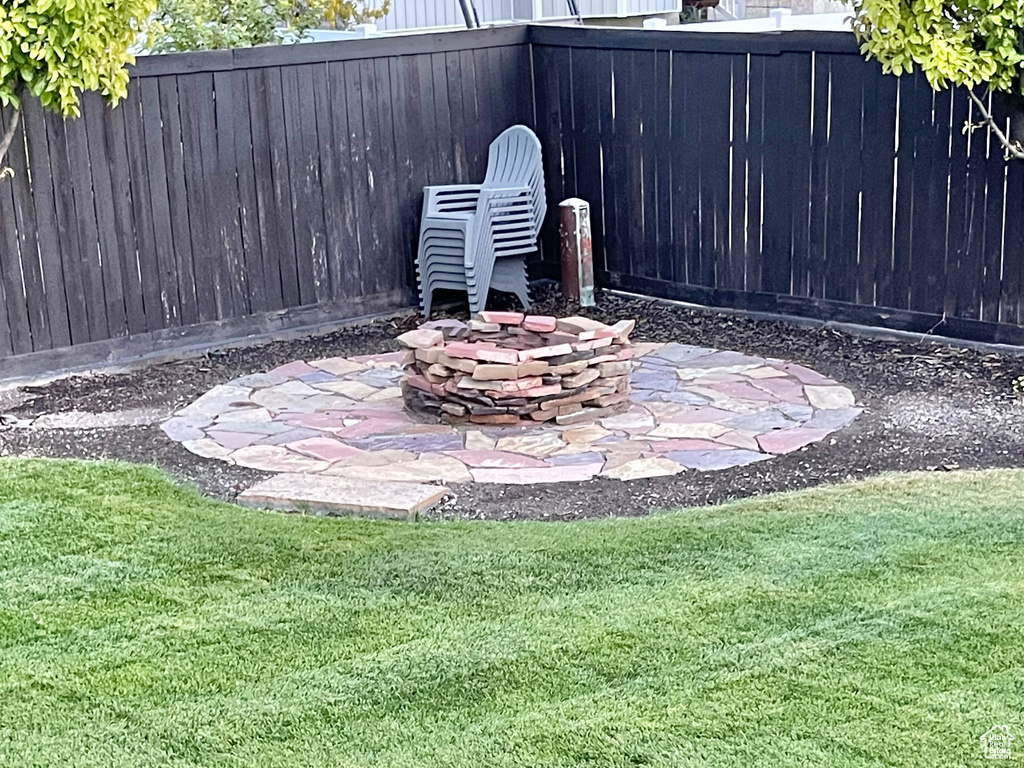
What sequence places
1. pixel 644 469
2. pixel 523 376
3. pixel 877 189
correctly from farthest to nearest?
pixel 877 189 → pixel 523 376 → pixel 644 469

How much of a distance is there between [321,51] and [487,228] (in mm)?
1440

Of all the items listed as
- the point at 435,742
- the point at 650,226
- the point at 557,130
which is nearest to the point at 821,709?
the point at 435,742

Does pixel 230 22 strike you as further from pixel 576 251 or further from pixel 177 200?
pixel 576 251

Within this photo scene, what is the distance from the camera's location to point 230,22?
895 centimetres

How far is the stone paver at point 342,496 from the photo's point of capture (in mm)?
5031

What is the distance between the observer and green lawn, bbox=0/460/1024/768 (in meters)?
3.30

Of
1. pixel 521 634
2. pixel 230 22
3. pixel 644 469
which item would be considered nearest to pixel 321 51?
pixel 230 22

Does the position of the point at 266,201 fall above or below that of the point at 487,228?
above

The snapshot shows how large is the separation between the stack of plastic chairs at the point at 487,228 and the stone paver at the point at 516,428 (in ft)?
4.21

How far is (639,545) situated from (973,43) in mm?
3226

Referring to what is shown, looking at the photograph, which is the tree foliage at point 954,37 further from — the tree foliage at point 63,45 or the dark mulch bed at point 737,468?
the tree foliage at point 63,45

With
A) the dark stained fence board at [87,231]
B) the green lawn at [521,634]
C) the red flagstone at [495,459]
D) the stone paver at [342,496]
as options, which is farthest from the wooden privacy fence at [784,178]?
the stone paver at [342,496]

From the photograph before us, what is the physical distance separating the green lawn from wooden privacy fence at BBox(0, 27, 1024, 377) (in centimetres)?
247

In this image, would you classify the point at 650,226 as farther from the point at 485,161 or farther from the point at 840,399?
the point at 840,399
